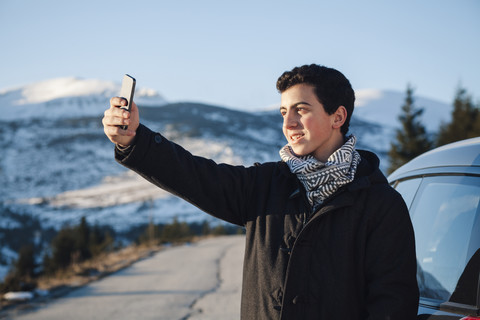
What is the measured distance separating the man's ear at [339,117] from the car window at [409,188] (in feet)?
2.75

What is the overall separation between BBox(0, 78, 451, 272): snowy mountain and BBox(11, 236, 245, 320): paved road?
6768cm

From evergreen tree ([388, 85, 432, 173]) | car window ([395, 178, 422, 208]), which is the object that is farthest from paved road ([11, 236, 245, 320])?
evergreen tree ([388, 85, 432, 173])

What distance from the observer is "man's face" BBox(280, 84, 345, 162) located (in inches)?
82.5

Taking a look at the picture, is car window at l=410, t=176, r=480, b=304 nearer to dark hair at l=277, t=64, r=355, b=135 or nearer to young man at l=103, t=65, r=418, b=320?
young man at l=103, t=65, r=418, b=320

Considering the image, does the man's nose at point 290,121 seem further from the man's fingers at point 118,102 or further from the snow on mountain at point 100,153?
the snow on mountain at point 100,153

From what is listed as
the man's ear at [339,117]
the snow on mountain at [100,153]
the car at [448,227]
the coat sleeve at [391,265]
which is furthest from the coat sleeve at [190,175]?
the snow on mountain at [100,153]

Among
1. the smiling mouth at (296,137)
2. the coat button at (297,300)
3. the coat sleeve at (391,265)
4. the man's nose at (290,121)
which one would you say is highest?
the man's nose at (290,121)

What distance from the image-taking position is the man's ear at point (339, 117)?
2.16 m

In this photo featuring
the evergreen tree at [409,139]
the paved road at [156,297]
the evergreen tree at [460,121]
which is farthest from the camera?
the evergreen tree at [409,139]

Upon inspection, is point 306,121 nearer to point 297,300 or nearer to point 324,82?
point 324,82

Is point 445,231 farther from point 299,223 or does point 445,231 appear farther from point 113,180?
point 113,180

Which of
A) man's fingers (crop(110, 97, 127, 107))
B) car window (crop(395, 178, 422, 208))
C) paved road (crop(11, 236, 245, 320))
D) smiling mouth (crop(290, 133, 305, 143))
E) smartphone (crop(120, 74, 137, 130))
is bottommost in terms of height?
paved road (crop(11, 236, 245, 320))

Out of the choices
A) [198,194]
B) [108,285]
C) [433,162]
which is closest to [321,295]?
[198,194]

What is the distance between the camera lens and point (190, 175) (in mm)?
2105
